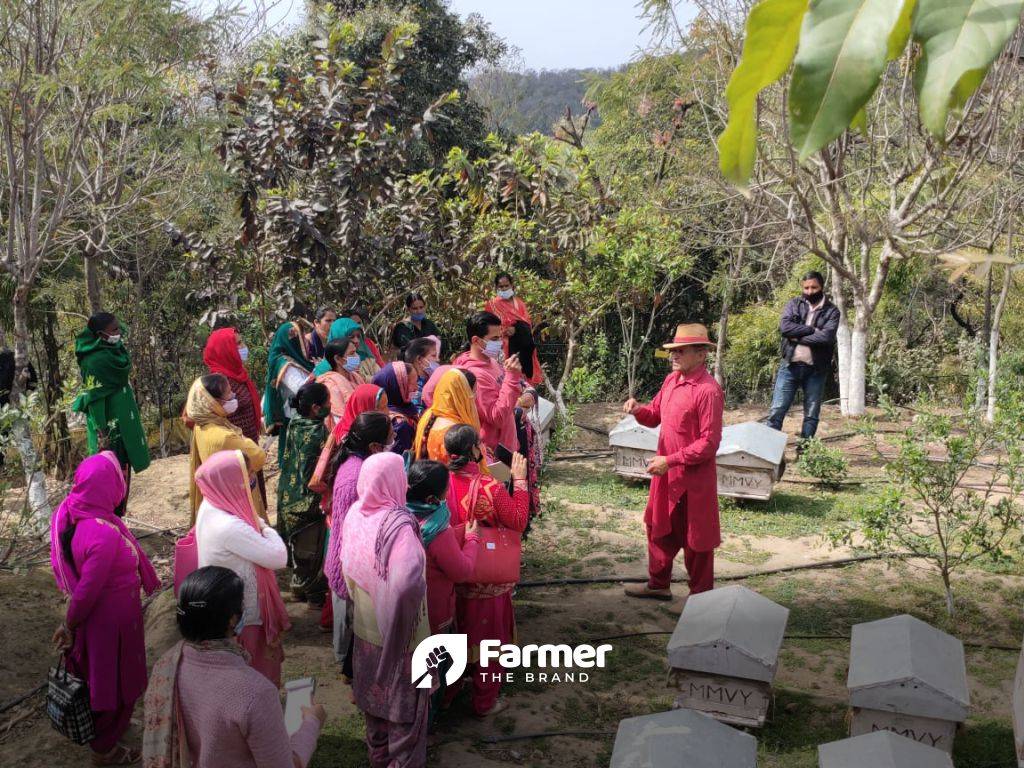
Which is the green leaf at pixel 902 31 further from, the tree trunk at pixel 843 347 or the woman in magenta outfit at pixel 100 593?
the tree trunk at pixel 843 347

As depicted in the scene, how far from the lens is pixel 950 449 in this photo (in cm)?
516

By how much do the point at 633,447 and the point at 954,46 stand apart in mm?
7291

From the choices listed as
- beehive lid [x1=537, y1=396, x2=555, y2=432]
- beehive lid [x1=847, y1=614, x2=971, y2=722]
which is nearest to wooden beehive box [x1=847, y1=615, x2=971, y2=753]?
beehive lid [x1=847, y1=614, x2=971, y2=722]

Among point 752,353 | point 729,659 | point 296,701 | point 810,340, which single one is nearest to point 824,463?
point 810,340

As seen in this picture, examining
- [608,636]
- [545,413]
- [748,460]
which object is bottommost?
[608,636]

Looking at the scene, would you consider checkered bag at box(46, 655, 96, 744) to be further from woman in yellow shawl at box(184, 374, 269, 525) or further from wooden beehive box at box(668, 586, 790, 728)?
wooden beehive box at box(668, 586, 790, 728)

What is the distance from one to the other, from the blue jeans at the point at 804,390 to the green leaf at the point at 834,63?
7.86 m

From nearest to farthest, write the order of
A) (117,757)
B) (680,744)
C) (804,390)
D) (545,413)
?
(680,744)
(117,757)
(804,390)
(545,413)

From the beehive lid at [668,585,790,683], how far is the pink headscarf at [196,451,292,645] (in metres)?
1.86

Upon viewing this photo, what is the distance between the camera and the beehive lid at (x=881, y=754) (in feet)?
9.28

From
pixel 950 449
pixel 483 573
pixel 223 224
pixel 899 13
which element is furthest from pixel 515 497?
pixel 223 224

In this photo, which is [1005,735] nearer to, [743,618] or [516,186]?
[743,618]

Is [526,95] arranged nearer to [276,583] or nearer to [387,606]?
[276,583]

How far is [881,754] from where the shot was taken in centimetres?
284
